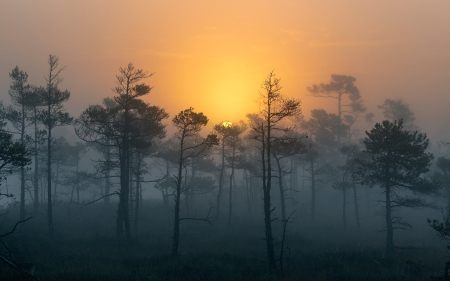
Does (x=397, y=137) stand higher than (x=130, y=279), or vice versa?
(x=397, y=137)

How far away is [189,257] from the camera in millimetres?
15969

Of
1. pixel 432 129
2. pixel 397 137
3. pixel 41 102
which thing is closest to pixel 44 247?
pixel 41 102

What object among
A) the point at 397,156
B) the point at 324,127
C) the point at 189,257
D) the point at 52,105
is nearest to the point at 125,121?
the point at 52,105

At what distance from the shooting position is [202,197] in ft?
160

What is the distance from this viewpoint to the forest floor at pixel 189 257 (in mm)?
12492

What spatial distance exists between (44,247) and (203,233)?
12.5 meters

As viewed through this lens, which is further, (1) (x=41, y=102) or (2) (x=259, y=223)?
(2) (x=259, y=223)

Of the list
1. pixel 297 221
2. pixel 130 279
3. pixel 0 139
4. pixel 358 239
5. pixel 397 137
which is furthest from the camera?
pixel 297 221

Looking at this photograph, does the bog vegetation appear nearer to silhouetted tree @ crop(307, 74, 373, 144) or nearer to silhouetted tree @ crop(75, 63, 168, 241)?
silhouetted tree @ crop(75, 63, 168, 241)

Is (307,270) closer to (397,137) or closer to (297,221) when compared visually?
(397,137)

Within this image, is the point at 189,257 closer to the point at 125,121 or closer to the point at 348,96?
the point at 125,121

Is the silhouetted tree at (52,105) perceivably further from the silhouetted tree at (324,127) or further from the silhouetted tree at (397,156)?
the silhouetted tree at (324,127)

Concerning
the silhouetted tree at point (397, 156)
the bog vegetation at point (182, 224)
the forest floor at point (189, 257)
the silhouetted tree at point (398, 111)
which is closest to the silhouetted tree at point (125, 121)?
the bog vegetation at point (182, 224)

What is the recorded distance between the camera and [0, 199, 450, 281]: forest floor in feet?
41.0
